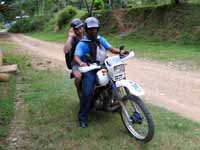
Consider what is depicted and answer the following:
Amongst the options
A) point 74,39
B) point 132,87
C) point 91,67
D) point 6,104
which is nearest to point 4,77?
point 6,104

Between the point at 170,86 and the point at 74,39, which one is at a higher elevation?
the point at 74,39

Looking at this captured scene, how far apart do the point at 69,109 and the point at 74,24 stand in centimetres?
157

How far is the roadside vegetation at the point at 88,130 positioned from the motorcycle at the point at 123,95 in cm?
18

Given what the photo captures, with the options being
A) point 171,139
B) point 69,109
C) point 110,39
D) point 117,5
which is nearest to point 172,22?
point 110,39

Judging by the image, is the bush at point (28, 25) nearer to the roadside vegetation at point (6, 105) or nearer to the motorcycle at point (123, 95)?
the roadside vegetation at point (6, 105)

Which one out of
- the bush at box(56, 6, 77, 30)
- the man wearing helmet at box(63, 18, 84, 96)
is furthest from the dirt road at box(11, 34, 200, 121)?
the bush at box(56, 6, 77, 30)

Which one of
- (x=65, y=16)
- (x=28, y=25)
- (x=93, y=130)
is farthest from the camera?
(x=28, y=25)

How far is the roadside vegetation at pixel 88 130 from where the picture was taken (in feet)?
14.4

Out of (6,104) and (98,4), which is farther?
(98,4)

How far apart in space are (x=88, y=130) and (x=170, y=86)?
3274 millimetres

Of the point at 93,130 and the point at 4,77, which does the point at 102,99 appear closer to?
A: the point at 93,130

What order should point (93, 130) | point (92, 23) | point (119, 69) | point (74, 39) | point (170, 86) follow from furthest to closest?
point (170, 86)
point (74, 39)
point (93, 130)
point (92, 23)
point (119, 69)

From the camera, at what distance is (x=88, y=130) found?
16.2ft

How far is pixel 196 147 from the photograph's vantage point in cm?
421
